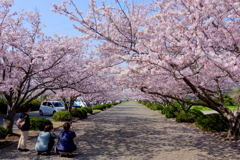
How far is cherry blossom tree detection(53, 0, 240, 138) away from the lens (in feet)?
18.7

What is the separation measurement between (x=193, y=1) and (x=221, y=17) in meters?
1.01

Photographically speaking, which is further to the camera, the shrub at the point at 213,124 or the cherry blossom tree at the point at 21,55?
the shrub at the point at 213,124

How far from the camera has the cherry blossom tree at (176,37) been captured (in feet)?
18.7

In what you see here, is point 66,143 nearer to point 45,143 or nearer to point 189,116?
point 45,143

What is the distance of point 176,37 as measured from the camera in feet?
22.0

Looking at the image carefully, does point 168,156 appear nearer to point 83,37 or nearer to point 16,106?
point 83,37

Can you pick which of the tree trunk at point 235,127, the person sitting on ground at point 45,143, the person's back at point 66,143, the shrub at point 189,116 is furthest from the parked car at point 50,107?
→ the tree trunk at point 235,127

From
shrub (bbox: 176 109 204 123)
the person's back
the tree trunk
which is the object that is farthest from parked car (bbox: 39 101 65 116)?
the tree trunk

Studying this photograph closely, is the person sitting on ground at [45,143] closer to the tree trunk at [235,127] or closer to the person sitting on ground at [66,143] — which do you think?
the person sitting on ground at [66,143]

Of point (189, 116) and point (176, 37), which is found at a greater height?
point (176, 37)

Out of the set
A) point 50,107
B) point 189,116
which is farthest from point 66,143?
point 50,107

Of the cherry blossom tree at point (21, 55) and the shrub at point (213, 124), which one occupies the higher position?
the cherry blossom tree at point (21, 55)

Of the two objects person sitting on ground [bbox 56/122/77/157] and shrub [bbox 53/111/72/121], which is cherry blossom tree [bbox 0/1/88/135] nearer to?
person sitting on ground [bbox 56/122/77/157]

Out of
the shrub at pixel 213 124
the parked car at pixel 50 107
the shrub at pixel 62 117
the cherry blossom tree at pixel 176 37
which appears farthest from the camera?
the parked car at pixel 50 107
